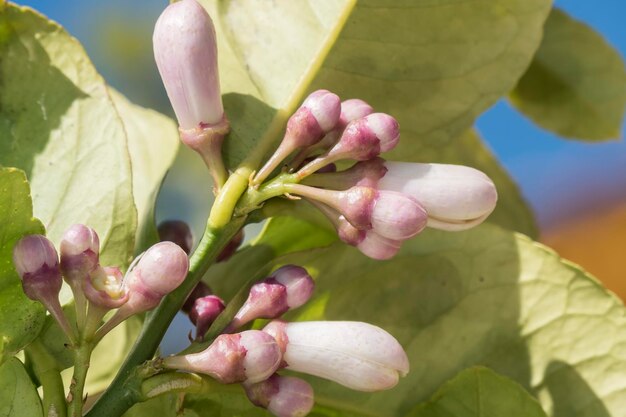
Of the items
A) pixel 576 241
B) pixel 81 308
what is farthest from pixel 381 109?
pixel 576 241

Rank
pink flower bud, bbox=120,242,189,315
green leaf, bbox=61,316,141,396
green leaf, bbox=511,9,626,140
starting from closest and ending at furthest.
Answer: pink flower bud, bbox=120,242,189,315 → green leaf, bbox=61,316,141,396 → green leaf, bbox=511,9,626,140

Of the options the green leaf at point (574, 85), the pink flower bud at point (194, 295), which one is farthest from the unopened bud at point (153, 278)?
the green leaf at point (574, 85)

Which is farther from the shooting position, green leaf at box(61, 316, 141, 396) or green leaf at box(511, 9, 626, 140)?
green leaf at box(511, 9, 626, 140)

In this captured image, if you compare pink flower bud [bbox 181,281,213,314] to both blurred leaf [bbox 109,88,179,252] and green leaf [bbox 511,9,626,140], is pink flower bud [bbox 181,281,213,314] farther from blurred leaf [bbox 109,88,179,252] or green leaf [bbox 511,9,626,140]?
green leaf [bbox 511,9,626,140]

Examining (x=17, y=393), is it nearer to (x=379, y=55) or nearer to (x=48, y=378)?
(x=48, y=378)

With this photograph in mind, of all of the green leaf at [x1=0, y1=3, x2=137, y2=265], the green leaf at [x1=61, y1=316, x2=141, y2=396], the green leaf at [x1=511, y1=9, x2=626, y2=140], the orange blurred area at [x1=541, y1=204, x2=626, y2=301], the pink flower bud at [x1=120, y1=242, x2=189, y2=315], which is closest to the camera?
the pink flower bud at [x1=120, y1=242, x2=189, y2=315]

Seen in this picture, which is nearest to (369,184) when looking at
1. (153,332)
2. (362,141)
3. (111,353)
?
(362,141)

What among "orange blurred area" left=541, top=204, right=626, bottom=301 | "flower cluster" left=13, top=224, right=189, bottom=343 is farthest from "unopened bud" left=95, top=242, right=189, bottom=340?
"orange blurred area" left=541, top=204, right=626, bottom=301
